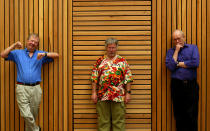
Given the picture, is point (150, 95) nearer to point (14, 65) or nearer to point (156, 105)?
point (156, 105)

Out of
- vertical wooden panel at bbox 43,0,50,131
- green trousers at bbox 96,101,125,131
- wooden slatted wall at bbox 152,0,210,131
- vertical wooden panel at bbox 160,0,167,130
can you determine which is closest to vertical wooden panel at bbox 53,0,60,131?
vertical wooden panel at bbox 43,0,50,131

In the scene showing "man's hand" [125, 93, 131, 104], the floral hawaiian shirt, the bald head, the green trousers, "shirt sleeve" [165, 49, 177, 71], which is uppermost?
the bald head

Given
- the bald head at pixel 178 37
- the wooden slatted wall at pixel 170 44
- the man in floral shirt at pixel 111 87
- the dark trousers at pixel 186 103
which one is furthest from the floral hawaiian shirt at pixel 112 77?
the bald head at pixel 178 37

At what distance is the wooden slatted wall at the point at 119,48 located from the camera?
3.58 metres

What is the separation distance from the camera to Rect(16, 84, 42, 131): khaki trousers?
3.21 meters

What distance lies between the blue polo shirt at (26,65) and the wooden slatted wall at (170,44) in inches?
85.0

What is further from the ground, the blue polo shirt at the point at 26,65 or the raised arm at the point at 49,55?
the raised arm at the point at 49,55

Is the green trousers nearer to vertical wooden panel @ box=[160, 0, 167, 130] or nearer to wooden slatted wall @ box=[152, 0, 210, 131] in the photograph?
wooden slatted wall @ box=[152, 0, 210, 131]

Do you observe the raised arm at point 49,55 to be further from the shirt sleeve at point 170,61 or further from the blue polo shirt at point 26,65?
the shirt sleeve at point 170,61

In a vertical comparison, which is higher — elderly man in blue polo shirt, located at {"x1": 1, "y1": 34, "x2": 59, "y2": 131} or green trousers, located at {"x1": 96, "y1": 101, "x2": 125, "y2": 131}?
elderly man in blue polo shirt, located at {"x1": 1, "y1": 34, "x2": 59, "y2": 131}

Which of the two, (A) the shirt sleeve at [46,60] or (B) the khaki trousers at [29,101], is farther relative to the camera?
(A) the shirt sleeve at [46,60]

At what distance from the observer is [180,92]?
3.25 meters

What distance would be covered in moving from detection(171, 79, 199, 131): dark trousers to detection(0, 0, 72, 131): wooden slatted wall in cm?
199

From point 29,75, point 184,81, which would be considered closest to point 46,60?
point 29,75
